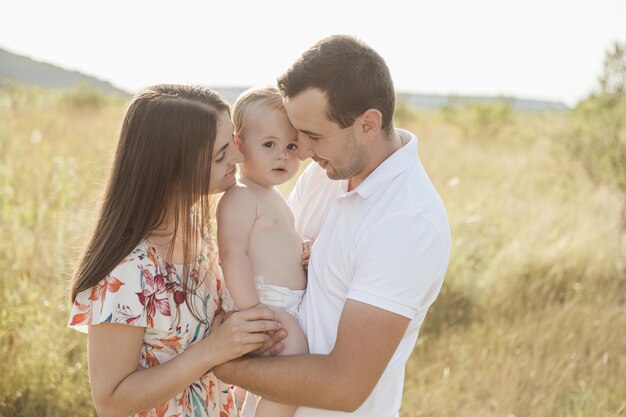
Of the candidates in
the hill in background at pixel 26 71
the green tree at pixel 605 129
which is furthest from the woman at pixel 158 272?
Result: the green tree at pixel 605 129

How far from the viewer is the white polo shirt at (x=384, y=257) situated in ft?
7.14

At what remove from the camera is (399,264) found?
2168mm

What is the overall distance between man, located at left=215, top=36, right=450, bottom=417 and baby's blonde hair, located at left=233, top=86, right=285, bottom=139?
0.20 metres

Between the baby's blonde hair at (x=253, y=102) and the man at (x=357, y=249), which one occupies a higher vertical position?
the baby's blonde hair at (x=253, y=102)

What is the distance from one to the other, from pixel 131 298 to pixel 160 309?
0.39ft

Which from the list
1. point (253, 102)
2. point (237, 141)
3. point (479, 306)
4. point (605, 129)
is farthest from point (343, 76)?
point (605, 129)

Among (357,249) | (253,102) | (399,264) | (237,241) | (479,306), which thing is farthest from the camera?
(479,306)

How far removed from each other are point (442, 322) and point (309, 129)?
340cm

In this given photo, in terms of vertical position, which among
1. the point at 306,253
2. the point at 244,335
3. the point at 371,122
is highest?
the point at 371,122

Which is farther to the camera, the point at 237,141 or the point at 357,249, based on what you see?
the point at 237,141

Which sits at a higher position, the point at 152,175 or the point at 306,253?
the point at 152,175

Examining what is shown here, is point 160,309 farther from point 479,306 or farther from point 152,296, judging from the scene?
point 479,306

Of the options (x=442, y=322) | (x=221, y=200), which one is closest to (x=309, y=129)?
(x=221, y=200)

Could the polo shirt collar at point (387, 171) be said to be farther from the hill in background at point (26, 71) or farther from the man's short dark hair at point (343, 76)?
the hill in background at point (26, 71)
